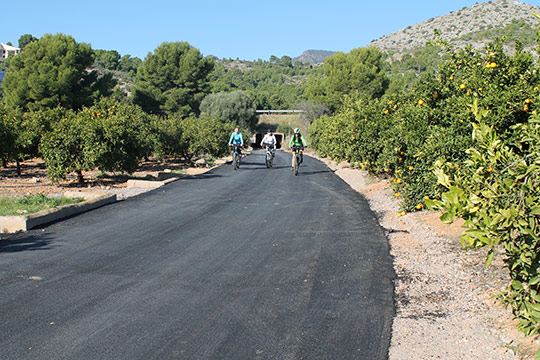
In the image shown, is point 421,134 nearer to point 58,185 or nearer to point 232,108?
point 58,185

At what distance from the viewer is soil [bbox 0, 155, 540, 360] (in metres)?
4.45

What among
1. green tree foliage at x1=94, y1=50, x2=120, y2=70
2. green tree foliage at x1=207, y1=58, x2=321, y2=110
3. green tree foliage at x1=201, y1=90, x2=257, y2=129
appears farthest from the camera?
green tree foliage at x1=94, y1=50, x2=120, y2=70

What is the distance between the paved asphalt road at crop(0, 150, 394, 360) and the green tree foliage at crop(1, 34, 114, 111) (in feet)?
117

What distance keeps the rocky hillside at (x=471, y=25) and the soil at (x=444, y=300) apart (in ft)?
281

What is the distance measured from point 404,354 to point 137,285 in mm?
3119

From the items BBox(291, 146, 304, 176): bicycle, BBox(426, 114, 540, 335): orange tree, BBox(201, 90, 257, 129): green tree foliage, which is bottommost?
BBox(291, 146, 304, 176): bicycle

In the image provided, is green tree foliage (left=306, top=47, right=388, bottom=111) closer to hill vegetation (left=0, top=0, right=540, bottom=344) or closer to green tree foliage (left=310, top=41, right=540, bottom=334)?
hill vegetation (left=0, top=0, right=540, bottom=344)

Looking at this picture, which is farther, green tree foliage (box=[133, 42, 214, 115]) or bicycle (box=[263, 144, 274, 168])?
green tree foliage (box=[133, 42, 214, 115])

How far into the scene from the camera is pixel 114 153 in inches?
669

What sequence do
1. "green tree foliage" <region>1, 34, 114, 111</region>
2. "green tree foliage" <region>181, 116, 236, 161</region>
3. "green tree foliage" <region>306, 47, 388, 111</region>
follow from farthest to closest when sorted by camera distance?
1. "green tree foliage" <region>306, 47, 388, 111</region>
2. "green tree foliage" <region>1, 34, 114, 111</region>
3. "green tree foliage" <region>181, 116, 236, 161</region>

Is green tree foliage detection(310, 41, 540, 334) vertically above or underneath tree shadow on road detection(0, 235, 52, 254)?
above

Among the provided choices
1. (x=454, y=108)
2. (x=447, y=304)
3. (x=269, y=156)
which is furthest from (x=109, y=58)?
(x=447, y=304)

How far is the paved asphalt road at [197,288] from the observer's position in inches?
174

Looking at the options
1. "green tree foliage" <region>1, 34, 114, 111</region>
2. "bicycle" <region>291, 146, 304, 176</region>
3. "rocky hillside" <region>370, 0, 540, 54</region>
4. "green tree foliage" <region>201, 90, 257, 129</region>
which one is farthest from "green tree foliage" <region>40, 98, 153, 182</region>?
"rocky hillside" <region>370, 0, 540, 54</region>
